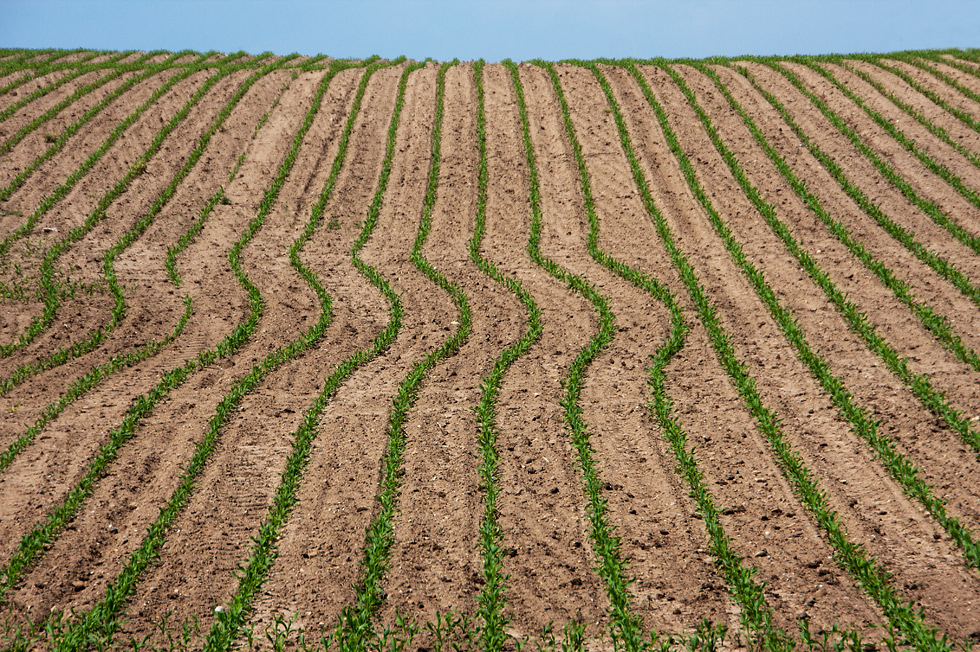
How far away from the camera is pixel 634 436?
751cm

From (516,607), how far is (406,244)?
935 centimetres

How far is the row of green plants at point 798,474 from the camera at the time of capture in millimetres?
5102

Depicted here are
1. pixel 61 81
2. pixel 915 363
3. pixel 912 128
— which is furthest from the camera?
pixel 61 81

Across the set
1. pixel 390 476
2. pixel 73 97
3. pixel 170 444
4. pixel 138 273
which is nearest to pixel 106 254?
pixel 138 273

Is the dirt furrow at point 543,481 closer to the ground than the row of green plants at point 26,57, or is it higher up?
closer to the ground

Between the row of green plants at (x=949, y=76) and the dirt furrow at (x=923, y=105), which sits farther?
the row of green plants at (x=949, y=76)

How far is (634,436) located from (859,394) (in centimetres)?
310

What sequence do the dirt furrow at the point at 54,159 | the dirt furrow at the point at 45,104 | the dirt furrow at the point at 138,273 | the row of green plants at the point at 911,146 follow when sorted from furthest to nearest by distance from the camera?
the dirt furrow at the point at 45,104, the dirt furrow at the point at 54,159, the row of green plants at the point at 911,146, the dirt furrow at the point at 138,273

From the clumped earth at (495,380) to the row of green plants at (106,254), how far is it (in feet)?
0.25

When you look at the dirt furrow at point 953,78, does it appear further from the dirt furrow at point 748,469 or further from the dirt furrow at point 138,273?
the dirt furrow at point 138,273

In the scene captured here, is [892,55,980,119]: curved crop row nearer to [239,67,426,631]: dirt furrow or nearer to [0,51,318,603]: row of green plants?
[239,67,426,631]: dirt furrow

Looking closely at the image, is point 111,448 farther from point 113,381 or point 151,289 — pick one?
point 151,289

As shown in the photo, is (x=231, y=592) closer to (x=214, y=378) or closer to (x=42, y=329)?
(x=214, y=378)

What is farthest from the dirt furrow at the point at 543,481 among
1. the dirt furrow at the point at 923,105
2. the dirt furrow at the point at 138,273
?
the dirt furrow at the point at 923,105
